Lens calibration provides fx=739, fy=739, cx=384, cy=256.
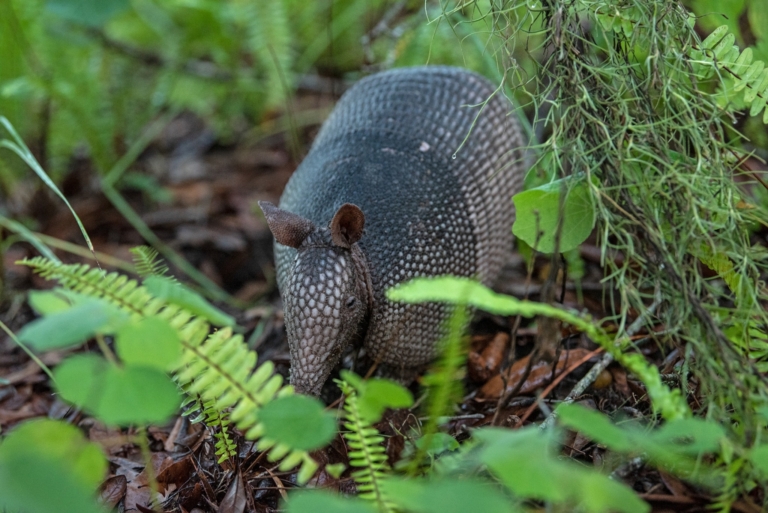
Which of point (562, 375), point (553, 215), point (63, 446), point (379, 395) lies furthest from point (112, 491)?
point (553, 215)

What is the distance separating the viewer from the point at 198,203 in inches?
258

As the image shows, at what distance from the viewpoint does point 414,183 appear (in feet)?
12.6

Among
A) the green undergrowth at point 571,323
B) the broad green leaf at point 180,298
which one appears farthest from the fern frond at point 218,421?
the broad green leaf at point 180,298

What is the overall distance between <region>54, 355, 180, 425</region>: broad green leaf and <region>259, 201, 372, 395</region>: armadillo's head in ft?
3.90

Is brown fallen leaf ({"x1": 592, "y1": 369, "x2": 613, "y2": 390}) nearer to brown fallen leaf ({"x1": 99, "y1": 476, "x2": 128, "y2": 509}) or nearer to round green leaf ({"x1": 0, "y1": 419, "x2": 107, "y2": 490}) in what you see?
brown fallen leaf ({"x1": 99, "y1": 476, "x2": 128, "y2": 509})

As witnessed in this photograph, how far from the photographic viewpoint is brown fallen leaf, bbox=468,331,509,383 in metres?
4.06

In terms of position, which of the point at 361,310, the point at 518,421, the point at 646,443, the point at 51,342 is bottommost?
the point at 518,421

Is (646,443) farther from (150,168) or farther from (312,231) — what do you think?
(150,168)

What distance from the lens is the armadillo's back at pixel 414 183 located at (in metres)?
3.64

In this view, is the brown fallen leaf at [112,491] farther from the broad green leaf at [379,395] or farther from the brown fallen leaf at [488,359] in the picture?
the brown fallen leaf at [488,359]

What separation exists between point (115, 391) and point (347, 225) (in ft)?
5.02

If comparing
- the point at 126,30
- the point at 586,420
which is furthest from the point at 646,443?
the point at 126,30

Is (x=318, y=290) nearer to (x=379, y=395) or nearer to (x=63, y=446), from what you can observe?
(x=379, y=395)

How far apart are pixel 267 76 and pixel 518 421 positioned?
15.2 ft
